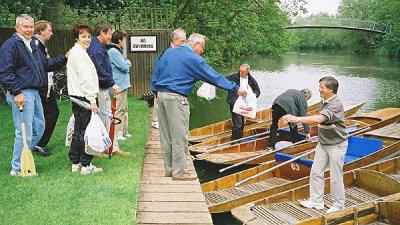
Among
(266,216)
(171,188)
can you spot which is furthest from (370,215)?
(171,188)

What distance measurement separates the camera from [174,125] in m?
5.52

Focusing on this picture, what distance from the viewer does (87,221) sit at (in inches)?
173

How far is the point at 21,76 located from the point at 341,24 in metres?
56.6

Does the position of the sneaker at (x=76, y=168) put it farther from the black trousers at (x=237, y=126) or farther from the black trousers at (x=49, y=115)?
the black trousers at (x=237, y=126)

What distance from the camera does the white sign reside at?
12.9 m

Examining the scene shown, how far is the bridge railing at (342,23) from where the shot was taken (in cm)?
5325

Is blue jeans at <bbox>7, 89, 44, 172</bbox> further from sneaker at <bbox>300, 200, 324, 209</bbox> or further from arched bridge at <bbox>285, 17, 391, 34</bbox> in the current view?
arched bridge at <bbox>285, 17, 391, 34</bbox>

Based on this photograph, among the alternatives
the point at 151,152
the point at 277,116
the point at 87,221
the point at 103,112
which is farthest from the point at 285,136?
the point at 87,221

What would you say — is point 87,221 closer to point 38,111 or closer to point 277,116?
point 38,111

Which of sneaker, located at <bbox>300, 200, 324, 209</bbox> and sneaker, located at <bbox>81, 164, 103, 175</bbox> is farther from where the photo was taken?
sneaker, located at <bbox>300, 200, 324, 209</bbox>

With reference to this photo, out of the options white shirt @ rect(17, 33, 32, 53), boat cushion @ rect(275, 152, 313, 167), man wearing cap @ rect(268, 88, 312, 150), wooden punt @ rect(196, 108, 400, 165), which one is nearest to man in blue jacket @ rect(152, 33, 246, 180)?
white shirt @ rect(17, 33, 32, 53)

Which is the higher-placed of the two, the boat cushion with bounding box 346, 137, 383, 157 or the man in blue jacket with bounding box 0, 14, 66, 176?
the man in blue jacket with bounding box 0, 14, 66, 176

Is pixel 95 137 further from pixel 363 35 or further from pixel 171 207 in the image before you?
pixel 363 35

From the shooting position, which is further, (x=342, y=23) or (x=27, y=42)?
(x=342, y=23)
